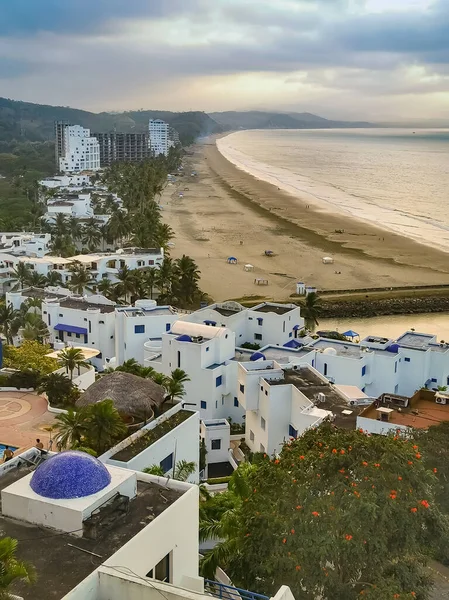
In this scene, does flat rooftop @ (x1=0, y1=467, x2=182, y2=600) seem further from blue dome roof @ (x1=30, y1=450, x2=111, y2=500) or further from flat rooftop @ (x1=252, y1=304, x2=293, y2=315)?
flat rooftop @ (x1=252, y1=304, x2=293, y2=315)

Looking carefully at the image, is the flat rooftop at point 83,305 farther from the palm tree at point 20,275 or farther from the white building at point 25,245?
the white building at point 25,245

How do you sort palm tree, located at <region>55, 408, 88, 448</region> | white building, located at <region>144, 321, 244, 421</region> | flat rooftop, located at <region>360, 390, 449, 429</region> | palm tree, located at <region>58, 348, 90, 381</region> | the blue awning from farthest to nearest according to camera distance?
the blue awning
white building, located at <region>144, 321, 244, 421</region>
palm tree, located at <region>58, 348, 90, 381</region>
flat rooftop, located at <region>360, 390, 449, 429</region>
palm tree, located at <region>55, 408, 88, 448</region>

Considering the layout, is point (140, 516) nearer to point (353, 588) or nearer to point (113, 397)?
point (353, 588)

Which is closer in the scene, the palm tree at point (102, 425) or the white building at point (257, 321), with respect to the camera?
the palm tree at point (102, 425)

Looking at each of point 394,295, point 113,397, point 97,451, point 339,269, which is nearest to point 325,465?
point 97,451

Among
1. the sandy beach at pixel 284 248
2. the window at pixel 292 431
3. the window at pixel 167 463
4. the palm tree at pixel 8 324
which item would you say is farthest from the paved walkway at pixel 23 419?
the sandy beach at pixel 284 248

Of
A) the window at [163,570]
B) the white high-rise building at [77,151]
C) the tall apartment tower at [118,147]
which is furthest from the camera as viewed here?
the tall apartment tower at [118,147]

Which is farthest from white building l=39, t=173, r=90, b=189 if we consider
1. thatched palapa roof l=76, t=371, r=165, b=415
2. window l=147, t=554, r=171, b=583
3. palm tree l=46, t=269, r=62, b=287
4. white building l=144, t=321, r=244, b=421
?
window l=147, t=554, r=171, b=583
